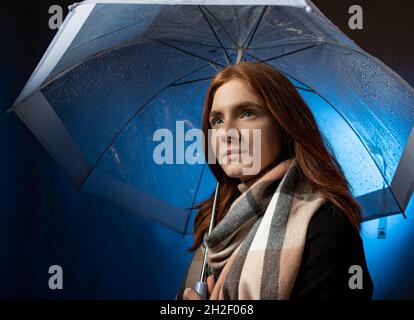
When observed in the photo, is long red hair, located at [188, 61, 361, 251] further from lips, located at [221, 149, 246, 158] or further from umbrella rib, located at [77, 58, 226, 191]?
umbrella rib, located at [77, 58, 226, 191]

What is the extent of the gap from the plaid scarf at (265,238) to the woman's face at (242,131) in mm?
45

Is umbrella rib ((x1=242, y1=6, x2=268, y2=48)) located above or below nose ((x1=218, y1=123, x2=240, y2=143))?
above

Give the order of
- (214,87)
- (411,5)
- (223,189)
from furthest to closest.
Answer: (411,5)
(223,189)
(214,87)

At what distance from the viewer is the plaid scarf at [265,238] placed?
1352 millimetres

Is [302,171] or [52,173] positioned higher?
[52,173]

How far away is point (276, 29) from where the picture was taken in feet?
5.69

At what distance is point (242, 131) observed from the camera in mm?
1503

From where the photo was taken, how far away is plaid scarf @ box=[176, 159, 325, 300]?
1.35 m

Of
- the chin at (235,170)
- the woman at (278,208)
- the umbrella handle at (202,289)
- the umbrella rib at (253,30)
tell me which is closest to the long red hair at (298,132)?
the woman at (278,208)

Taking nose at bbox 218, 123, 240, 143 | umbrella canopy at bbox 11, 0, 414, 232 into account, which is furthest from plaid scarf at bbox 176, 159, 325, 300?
umbrella canopy at bbox 11, 0, 414, 232
